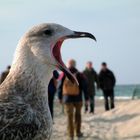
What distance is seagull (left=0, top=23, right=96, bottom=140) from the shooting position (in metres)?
4.63

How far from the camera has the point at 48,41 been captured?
210 inches

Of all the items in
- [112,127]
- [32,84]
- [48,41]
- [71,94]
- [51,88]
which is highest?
[48,41]

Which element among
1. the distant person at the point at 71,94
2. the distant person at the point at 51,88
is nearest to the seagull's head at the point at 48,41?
the distant person at the point at 71,94

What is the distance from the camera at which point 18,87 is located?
196 inches

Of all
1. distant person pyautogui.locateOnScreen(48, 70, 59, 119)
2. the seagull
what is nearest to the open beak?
the seagull

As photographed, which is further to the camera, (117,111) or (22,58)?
(117,111)

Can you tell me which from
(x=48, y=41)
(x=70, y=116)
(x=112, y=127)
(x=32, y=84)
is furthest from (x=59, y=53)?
(x=112, y=127)

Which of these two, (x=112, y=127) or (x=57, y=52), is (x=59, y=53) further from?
(x=112, y=127)

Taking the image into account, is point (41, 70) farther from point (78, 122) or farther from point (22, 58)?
point (78, 122)

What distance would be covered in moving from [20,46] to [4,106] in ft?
2.51

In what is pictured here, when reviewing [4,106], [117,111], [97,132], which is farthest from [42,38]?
[117,111]

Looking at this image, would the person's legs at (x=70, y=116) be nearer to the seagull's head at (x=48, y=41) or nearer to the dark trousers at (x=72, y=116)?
the dark trousers at (x=72, y=116)

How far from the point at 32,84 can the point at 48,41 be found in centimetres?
49

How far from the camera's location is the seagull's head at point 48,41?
521cm
